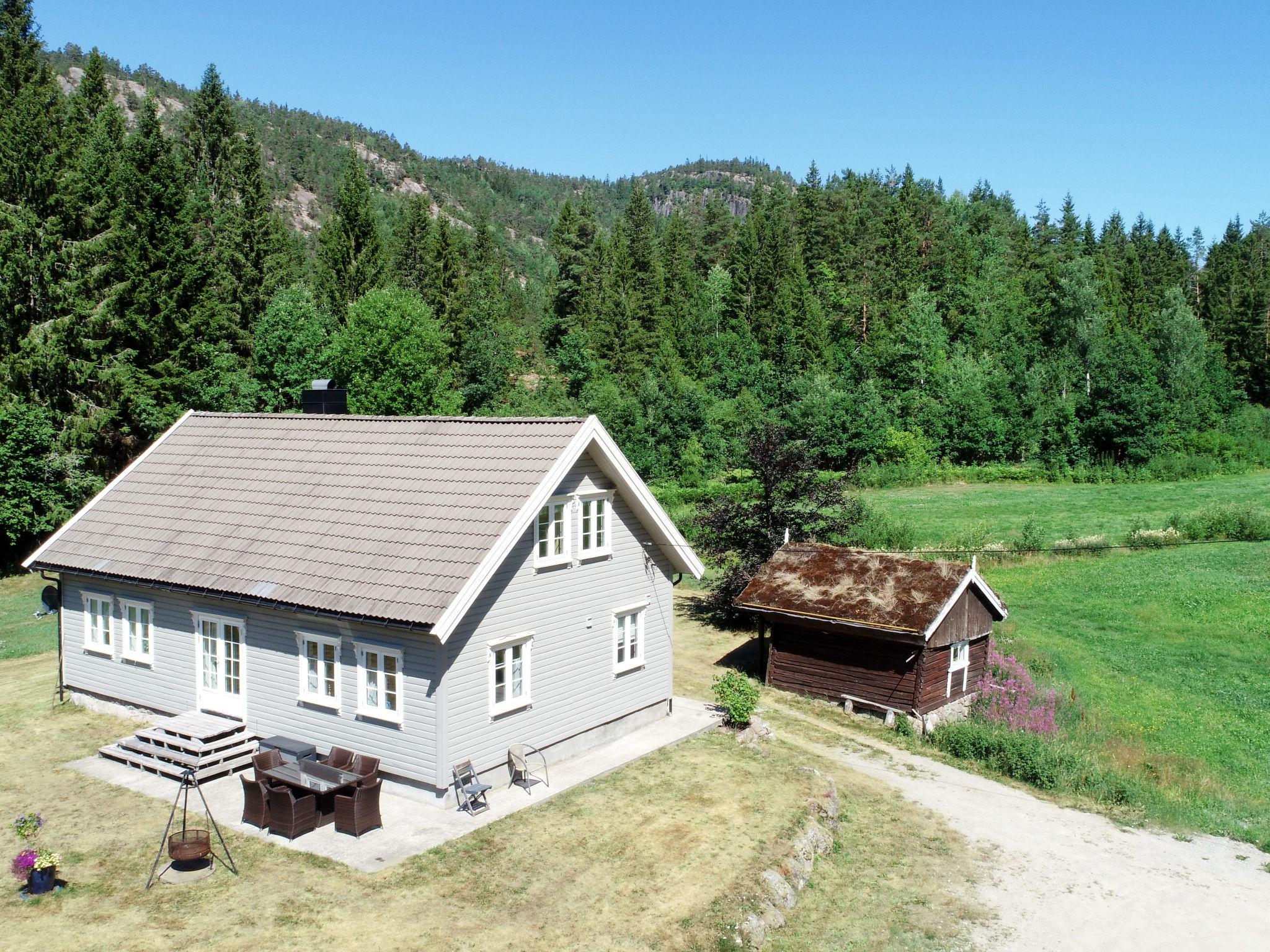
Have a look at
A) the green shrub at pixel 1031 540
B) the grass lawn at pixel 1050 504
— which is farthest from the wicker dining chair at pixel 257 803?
the green shrub at pixel 1031 540

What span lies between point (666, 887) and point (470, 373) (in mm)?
57291

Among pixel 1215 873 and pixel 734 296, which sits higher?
pixel 734 296

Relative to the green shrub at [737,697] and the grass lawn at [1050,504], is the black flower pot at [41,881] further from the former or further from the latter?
the grass lawn at [1050,504]

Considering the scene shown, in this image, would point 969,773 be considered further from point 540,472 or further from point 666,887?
point 540,472

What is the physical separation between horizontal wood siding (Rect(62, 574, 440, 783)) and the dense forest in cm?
2051

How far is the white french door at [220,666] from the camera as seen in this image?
18.2 meters

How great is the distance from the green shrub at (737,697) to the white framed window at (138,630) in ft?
39.7

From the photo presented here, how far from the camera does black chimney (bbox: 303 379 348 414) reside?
76.9 ft

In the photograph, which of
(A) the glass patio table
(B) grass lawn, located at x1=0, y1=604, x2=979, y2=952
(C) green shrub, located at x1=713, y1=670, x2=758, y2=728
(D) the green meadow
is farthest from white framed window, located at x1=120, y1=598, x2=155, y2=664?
(D) the green meadow

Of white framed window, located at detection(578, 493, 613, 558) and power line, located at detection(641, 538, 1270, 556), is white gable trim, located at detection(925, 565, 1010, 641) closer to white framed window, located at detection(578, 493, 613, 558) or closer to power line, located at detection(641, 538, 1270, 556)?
white framed window, located at detection(578, 493, 613, 558)

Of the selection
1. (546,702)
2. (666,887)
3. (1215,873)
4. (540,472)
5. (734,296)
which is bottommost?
(1215,873)

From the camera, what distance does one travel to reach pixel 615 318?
7781 centimetres

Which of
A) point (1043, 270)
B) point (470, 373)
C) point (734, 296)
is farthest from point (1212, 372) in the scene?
point (470, 373)

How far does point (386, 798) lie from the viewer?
16.2 meters
